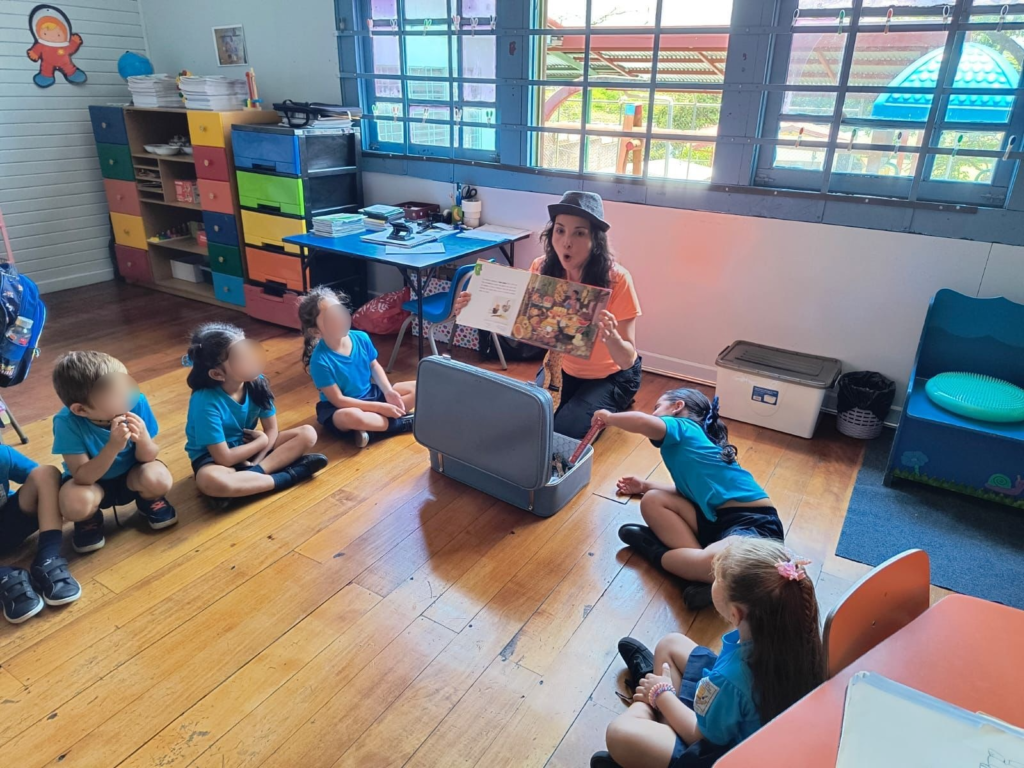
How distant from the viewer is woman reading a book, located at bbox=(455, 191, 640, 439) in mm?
2680

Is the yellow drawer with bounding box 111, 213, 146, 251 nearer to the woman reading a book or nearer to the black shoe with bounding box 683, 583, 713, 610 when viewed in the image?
the woman reading a book

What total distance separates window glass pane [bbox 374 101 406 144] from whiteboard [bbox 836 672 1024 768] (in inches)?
164

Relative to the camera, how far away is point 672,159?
3471mm

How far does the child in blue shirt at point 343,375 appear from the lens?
2836mm

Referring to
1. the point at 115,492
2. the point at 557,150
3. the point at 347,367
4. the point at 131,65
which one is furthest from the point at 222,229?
the point at 115,492

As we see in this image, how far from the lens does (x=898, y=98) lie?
285cm

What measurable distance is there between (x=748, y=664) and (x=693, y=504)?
0.97 metres

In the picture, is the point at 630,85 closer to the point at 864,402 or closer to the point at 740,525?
the point at 864,402

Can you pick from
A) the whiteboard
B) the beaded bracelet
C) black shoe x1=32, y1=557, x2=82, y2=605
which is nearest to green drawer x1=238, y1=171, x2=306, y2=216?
black shoe x1=32, y1=557, x2=82, y2=605

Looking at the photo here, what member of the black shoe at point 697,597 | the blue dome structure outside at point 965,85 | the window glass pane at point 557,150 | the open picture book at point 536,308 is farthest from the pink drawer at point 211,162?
the black shoe at point 697,597

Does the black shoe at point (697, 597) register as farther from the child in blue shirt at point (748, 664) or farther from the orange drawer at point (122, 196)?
the orange drawer at point (122, 196)

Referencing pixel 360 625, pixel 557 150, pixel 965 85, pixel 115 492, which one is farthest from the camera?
pixel 557 150

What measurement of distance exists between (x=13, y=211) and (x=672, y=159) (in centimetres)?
461

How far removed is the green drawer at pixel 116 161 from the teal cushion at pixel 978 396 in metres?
5.29
